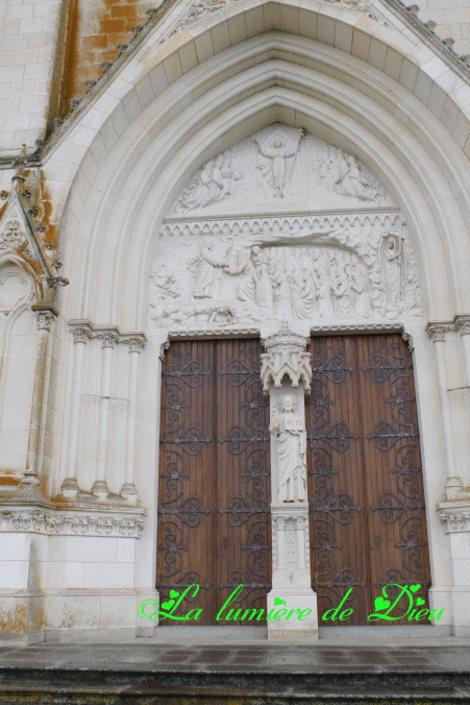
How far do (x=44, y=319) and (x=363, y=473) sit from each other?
424 centimetres

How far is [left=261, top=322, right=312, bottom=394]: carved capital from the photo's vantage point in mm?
7625

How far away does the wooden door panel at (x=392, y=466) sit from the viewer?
7473 mm

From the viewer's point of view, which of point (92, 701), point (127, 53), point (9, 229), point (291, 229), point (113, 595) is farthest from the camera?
point (291, 229)

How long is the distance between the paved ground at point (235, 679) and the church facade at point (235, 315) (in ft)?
5.13

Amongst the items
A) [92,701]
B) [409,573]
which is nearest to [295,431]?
[409,573]

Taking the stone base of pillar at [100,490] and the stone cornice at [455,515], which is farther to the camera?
the stone base of pillar at [100,490]

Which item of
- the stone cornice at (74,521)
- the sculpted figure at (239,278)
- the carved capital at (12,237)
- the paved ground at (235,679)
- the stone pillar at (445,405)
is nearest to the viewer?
the paved ground at (235,679)

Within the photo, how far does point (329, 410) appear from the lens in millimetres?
8109

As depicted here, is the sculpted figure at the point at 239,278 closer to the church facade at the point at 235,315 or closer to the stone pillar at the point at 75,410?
the church facade at the point at 235,315

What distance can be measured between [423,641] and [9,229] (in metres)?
6.42

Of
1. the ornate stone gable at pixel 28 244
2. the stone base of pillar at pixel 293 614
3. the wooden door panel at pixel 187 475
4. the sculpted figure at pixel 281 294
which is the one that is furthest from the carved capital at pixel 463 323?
the ornate stone gable at pixel 28 244

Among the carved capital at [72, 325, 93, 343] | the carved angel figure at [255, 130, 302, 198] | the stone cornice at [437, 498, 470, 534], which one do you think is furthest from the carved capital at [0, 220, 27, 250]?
the stone cornice at [437, 498, 470, 534]

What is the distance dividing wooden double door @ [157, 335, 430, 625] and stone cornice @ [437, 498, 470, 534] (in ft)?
1.59

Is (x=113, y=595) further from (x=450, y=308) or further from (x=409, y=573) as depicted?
(x=450, y=308)
